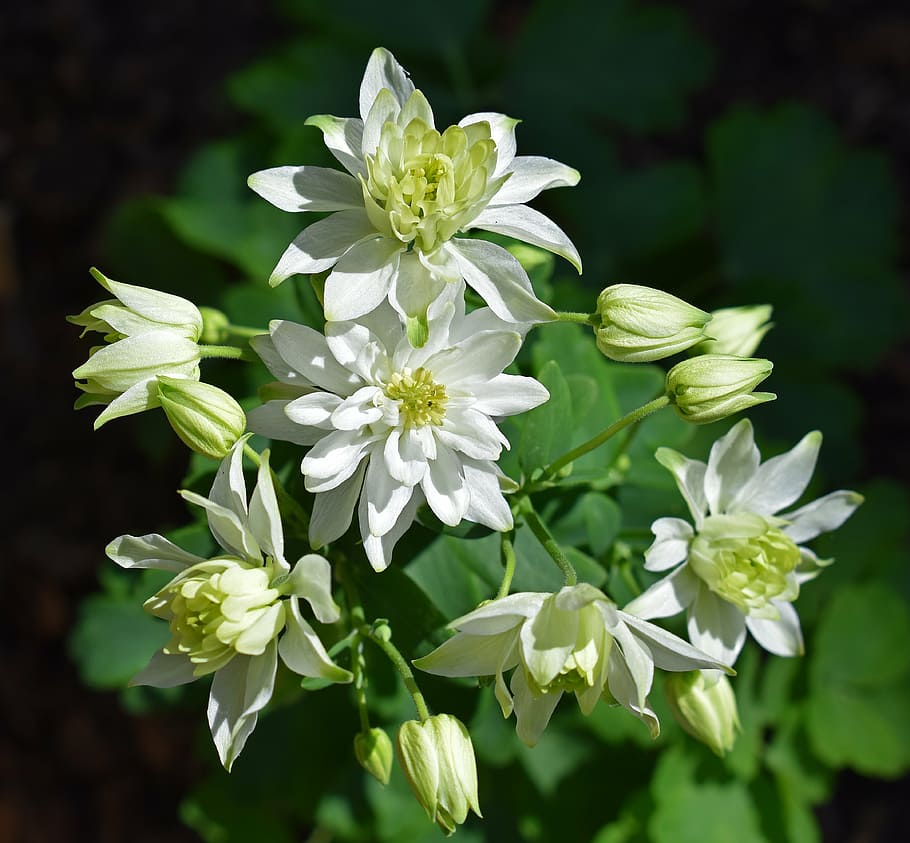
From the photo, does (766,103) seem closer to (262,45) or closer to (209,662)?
(262,45)

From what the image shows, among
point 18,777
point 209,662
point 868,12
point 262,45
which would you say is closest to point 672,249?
point 868,12

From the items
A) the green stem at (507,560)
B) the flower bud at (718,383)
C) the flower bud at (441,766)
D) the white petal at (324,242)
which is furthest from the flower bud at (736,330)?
the flower bud at (441,766)

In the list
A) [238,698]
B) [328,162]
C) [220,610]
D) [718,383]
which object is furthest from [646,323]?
[328,162]

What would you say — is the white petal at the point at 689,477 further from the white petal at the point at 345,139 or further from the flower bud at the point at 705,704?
the white petal at the point at 345,139

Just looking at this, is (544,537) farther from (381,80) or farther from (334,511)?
(381,80)

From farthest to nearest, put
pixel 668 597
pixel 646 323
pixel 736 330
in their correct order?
pixel 736 330, pixel 668 597, pixel 646 323

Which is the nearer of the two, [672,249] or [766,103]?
[672,249]

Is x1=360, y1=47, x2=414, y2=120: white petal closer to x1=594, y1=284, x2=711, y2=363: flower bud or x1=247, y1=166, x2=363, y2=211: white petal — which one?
x1=247, y1=166, x2=363, y2=211: white petal
